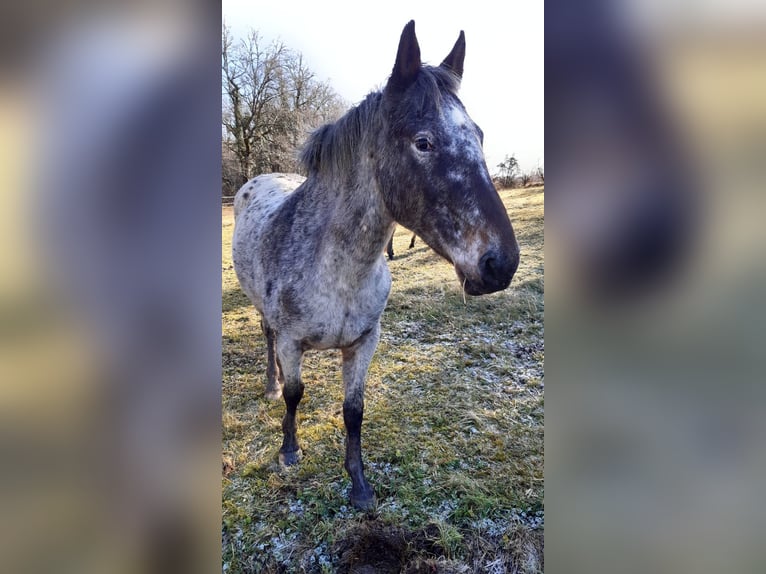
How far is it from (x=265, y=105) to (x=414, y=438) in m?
1.61

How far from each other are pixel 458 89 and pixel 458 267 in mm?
639

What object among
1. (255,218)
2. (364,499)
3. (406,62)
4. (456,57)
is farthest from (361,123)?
(364,499)

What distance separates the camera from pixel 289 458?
5.49 ft

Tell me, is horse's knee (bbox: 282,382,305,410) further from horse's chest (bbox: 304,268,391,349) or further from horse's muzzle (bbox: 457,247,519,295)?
horse's muzzle (bbox: 457,247,519,295)

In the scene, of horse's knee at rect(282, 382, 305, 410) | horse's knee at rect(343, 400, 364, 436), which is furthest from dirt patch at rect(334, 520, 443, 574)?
horse's knee at rect(282, 382, 305, 410)

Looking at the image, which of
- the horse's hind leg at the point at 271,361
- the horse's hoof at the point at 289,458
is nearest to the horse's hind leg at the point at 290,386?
the horse's hoof at the point at 289,458

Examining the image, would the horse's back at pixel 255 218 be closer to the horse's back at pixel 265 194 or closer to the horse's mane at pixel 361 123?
the horse's back at pixel 265 194

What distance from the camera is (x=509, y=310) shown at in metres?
1.74

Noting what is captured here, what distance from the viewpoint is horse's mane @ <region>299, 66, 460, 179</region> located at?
1.26m
